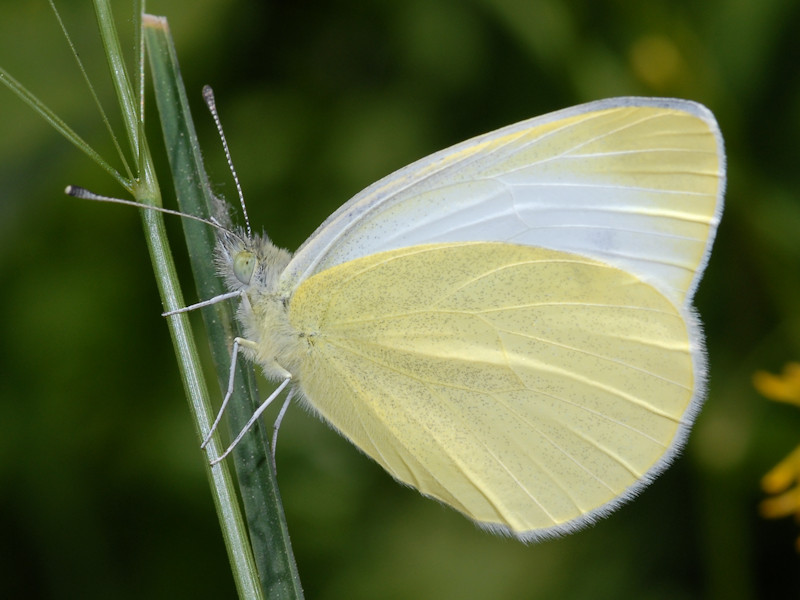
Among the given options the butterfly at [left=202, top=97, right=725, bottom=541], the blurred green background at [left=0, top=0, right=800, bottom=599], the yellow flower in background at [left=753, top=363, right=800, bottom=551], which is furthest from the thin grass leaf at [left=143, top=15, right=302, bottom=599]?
the yellow flower in background at [left=753, top=363, right=800, bottom=551]

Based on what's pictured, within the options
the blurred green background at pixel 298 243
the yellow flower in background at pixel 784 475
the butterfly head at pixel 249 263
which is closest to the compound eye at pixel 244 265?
the butterfly head at pixel 249 263

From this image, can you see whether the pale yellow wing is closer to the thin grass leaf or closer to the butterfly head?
the butterfly head

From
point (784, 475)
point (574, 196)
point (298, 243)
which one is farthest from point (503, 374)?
point (298, 243)

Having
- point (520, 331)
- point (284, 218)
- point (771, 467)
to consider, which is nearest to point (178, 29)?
point (284, 218)

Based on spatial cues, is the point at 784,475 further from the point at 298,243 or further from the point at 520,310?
the point at 298,243

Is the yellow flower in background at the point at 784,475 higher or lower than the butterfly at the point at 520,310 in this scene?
lower

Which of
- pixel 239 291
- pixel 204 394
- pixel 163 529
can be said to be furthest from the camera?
pixel 163 529

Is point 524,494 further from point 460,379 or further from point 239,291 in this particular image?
point 239,291

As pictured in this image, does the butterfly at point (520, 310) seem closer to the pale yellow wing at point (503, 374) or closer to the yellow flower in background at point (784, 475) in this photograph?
the pale yellow wing at point (503, 374)
